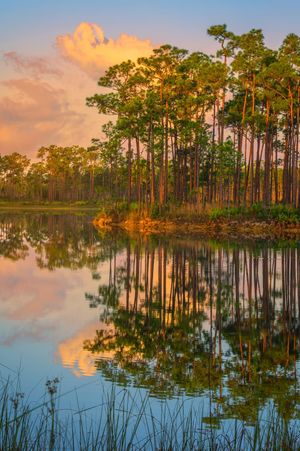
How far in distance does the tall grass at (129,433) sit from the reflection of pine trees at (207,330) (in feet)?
2.17

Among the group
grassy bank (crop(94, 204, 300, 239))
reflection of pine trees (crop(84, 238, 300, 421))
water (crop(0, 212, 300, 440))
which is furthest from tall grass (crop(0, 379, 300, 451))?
grassy bank (crop(94, 204, 300, 239))

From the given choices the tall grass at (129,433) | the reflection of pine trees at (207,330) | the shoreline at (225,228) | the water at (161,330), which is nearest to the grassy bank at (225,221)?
the shoreline at (225,228)

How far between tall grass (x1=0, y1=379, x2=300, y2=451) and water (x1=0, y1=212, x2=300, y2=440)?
26 cm

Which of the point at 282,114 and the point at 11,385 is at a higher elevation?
the point at 282,114

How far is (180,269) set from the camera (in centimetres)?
2120

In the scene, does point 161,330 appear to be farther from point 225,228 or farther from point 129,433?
point 225,228

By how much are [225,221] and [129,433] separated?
36852 millimetres

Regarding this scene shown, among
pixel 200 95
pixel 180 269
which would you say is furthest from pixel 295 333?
pixel 200 95

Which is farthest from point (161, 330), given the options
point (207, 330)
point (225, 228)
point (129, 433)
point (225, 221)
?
point (225, 221)

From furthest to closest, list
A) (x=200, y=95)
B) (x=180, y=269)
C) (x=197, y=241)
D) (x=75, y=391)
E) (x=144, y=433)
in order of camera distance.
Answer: (x=200, y=95) < (x=197, y=241) < (x=180, y=269) < (x=75, y=391) < (x=144, y=433)

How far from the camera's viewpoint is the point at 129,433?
21.2ft

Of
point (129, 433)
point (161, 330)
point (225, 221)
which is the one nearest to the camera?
point (129, 433)

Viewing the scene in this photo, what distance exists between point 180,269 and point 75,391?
13621 millimetres

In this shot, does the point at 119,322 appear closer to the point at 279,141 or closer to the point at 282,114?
the point at 282,114
